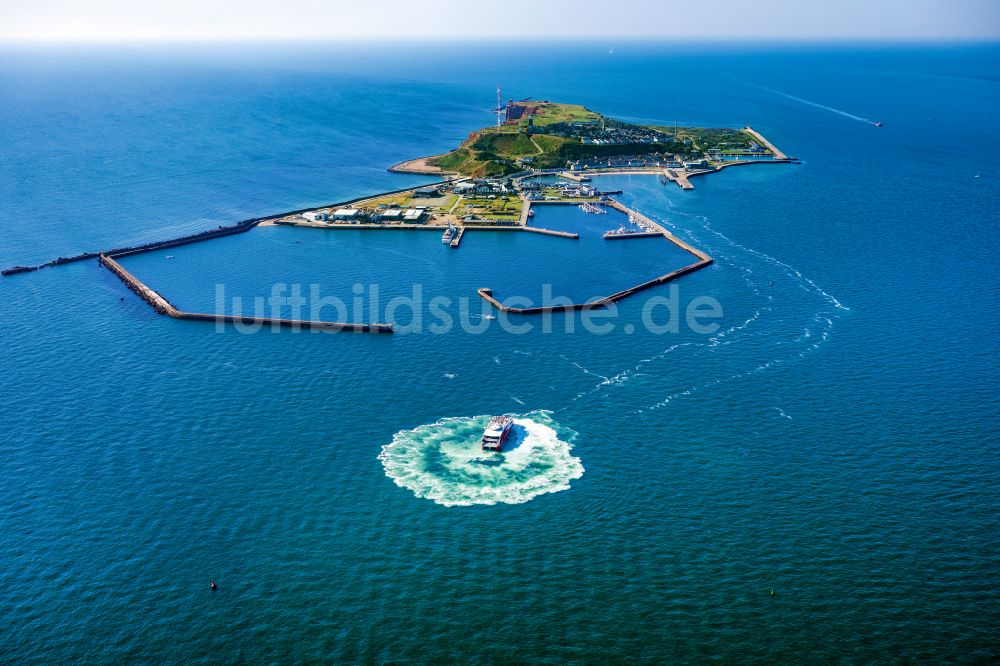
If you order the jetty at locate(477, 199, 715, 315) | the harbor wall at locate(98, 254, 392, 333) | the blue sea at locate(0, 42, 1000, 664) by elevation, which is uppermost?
the jetty at locate(477, 199, 715, 315)

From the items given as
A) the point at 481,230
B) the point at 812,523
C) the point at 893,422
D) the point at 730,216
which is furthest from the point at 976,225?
the point at 812,523

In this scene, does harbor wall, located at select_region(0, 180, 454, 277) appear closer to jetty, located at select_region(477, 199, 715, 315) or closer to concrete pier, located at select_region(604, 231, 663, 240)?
jetty, located at select_region(477, 199, 715, 315)

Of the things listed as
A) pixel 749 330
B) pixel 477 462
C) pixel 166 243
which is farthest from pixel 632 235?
pixel 166 243

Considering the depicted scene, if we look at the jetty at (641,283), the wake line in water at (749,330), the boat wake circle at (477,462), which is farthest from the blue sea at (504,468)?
the jetty at (641,283)

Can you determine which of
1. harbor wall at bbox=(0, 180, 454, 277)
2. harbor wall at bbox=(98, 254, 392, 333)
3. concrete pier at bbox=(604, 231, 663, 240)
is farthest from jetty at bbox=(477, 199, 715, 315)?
harbor wall at bbox=(0, 180, 454, 277)

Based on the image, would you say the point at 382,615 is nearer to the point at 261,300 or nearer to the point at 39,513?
the point at 39,513

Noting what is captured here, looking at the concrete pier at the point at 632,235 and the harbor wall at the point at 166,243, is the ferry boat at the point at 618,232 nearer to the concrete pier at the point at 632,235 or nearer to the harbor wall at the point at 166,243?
the concrete pier at the point at 632,235
